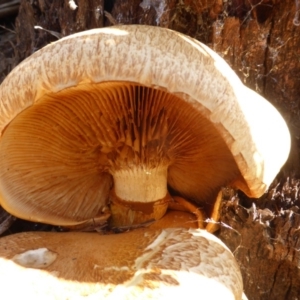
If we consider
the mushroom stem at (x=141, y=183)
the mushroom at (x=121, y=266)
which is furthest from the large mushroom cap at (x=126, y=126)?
the mushroom at (x=121, y=266)

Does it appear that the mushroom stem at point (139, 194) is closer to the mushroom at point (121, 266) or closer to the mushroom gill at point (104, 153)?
the mushroom gill at point (104, 153)

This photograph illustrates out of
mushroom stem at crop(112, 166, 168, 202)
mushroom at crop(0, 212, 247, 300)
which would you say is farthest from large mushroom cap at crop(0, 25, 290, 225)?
mushroom at crop(0, 212, 247, 300)

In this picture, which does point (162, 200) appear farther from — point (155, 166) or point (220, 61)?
point (220, 61)

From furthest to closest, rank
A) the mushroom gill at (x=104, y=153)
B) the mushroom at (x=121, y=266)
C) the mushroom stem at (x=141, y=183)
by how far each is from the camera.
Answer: the mushroom stem at (x=141, y=183)
the mushroom gill at (x=104, y=153)
the mushroom at (x=121, y=266)

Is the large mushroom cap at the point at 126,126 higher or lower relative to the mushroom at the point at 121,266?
higher

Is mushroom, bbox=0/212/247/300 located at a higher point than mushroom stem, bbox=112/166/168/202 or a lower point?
lower

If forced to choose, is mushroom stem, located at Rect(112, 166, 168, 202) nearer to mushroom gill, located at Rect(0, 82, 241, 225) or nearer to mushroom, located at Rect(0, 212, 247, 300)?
mushroom gill, located at Rect(0, 82, 241, 225)

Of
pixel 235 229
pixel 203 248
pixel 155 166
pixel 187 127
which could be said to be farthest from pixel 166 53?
pixel 235 229
